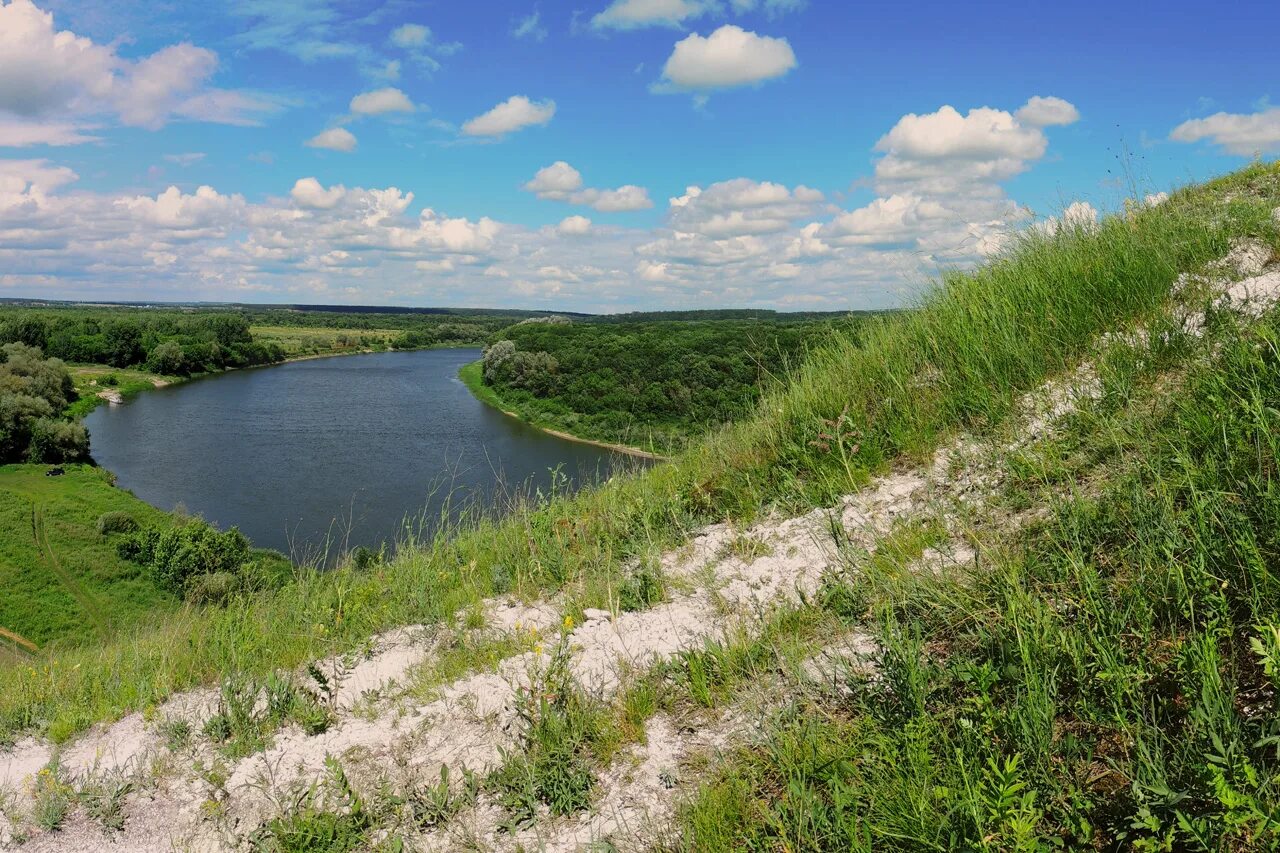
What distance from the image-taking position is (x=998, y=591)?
2729 mm

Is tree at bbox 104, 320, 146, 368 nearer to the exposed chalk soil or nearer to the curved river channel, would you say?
the curved river channel

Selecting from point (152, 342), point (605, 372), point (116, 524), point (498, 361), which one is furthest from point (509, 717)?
point (152, 342)

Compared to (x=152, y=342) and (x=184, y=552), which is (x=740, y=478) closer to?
(x=184, y=552)

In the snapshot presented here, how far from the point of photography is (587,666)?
11.5 ft

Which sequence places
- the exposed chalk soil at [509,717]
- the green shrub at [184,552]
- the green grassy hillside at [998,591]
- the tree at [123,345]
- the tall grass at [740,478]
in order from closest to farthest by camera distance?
the green grassy hillside at [998,591] < the exposed chalk soil at [509,717] < the tall grass at [740,478] < the green shrub at [184,552] < the tree at [123,345]

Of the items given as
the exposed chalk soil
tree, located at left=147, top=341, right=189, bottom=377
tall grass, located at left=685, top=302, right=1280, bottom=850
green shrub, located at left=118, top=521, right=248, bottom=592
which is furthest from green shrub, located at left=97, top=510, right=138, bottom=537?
tree, located at left=147, top=341, right=189, bottom=377

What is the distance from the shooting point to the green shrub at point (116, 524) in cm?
3662

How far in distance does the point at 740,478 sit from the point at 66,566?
4128cm

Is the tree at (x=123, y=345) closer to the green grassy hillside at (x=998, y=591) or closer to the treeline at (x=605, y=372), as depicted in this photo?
the treeline at (x=605, y=372)

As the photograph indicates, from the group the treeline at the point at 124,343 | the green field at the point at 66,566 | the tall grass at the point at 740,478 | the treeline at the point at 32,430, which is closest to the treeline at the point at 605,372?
the tall grass at the point at 740,478

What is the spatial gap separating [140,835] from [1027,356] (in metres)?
5.54

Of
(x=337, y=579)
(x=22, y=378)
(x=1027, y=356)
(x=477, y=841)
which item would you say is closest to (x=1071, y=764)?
(x=477, y=841)

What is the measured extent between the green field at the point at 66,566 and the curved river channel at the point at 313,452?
3706 millimetres

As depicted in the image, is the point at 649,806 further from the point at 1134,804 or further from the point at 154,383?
the point at 154,383
